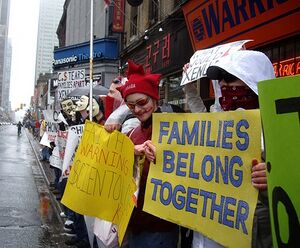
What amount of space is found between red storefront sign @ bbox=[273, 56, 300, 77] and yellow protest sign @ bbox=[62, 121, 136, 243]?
3386mm

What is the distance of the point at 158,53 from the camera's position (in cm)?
1295

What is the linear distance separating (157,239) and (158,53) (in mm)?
10495

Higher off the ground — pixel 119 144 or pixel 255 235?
pixel 119 144

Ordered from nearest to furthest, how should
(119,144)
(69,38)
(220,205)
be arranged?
(220,205), (119,144), (69,38)

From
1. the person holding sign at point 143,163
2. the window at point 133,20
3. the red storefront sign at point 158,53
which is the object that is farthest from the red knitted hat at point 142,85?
the window at point 133,20

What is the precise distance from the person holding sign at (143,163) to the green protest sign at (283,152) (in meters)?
1.41

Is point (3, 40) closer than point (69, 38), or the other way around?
point (69, 38)

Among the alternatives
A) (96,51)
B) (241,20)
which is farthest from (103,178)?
(96,51)

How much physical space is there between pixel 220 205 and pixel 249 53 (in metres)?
0.81

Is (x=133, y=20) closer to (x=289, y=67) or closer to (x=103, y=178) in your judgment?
(x=289, y=67)

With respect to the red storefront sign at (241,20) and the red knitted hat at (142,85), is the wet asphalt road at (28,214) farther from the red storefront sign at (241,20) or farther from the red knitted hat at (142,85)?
the red storefront sign at (241,20)

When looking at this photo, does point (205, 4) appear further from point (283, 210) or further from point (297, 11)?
point (283, 210)

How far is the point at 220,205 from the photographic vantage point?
7.19 feet

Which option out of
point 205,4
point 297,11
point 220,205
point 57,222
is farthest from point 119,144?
point 205,4
